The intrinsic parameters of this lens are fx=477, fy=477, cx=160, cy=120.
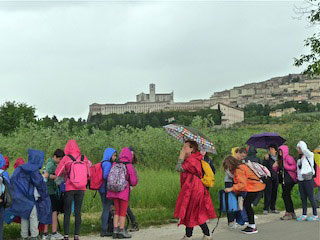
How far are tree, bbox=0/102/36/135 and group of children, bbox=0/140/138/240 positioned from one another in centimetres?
4744

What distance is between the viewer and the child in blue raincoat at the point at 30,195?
7.75m

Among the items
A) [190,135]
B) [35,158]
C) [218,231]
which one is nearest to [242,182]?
[218,231]

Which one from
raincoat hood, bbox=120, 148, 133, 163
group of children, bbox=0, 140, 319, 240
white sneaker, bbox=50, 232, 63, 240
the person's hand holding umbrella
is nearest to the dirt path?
group of children, bbox=0, 140, 319, 240

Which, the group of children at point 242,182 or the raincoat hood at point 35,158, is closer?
the group of children at point 242,182

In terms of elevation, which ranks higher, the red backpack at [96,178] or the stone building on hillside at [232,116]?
the stone building on hillside at [232,116]

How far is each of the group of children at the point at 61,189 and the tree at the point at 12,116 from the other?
156 ft

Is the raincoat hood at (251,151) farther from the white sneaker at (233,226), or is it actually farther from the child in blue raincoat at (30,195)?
the child in blue raincoat at (30,195)

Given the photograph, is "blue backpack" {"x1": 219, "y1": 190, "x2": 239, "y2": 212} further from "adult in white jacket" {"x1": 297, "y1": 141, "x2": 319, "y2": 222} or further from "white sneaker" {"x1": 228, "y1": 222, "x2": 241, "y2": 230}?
"adult in white jacket" {"x1": 297, "y1": 141, "x2": 319, "y2": 222}

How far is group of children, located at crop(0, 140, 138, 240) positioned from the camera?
781 centimetres

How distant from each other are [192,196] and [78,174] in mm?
1993

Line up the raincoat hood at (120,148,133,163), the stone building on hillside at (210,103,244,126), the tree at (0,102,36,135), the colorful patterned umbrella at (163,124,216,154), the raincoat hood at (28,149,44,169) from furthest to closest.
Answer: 1. the stone building on hillside at (210,103,244,126)
2. the tree at (0,102,36,135)
3. the raincoat hood at (120,148,133,163)
4. the colorful patterned umbrella at (163,124,216,154)
5. the raincoat hood at (28,149,44,169)

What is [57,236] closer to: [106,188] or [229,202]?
[106,188]

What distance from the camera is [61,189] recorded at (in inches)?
341

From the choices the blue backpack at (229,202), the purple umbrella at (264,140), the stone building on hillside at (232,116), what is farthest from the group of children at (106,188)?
the stone building on hillside at (232,116)
